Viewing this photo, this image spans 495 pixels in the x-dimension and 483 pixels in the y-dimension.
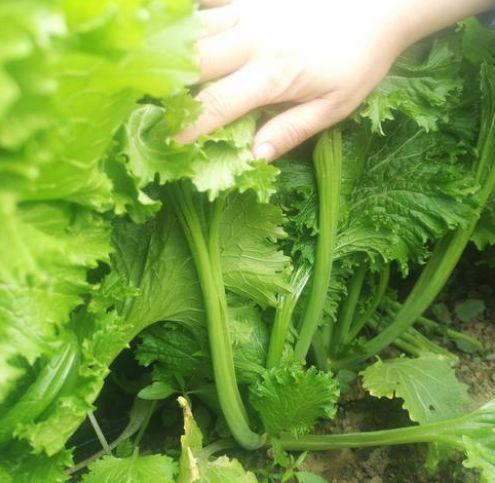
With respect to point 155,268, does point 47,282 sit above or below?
above

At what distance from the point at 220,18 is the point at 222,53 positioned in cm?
7

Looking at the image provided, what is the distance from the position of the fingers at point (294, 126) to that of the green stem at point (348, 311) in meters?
0.40

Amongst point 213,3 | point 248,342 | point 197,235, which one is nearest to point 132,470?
point 248,342

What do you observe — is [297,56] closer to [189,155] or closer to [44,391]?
[189,155]

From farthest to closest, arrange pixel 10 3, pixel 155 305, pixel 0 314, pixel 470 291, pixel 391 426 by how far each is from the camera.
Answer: pixel 470 291
pixel 391 426
pixel 155 305
pixel 0 314
pixel 10 3

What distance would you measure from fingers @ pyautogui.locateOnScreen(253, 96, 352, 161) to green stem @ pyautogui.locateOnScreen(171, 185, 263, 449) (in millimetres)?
113

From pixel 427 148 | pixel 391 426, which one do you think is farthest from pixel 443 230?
pixel 391 426

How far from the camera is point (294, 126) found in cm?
98

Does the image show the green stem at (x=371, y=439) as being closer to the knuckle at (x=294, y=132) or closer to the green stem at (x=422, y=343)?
the green stem at (x=422, y=343)

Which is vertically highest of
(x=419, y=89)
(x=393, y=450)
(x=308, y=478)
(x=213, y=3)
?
(x=213, y=3)

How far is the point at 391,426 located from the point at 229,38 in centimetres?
87


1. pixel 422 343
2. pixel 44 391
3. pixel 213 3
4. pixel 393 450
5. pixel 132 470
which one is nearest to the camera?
pixel 44 391

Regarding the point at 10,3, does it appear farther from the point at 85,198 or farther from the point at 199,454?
the point at 199,454

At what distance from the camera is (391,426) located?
4.52 ft
